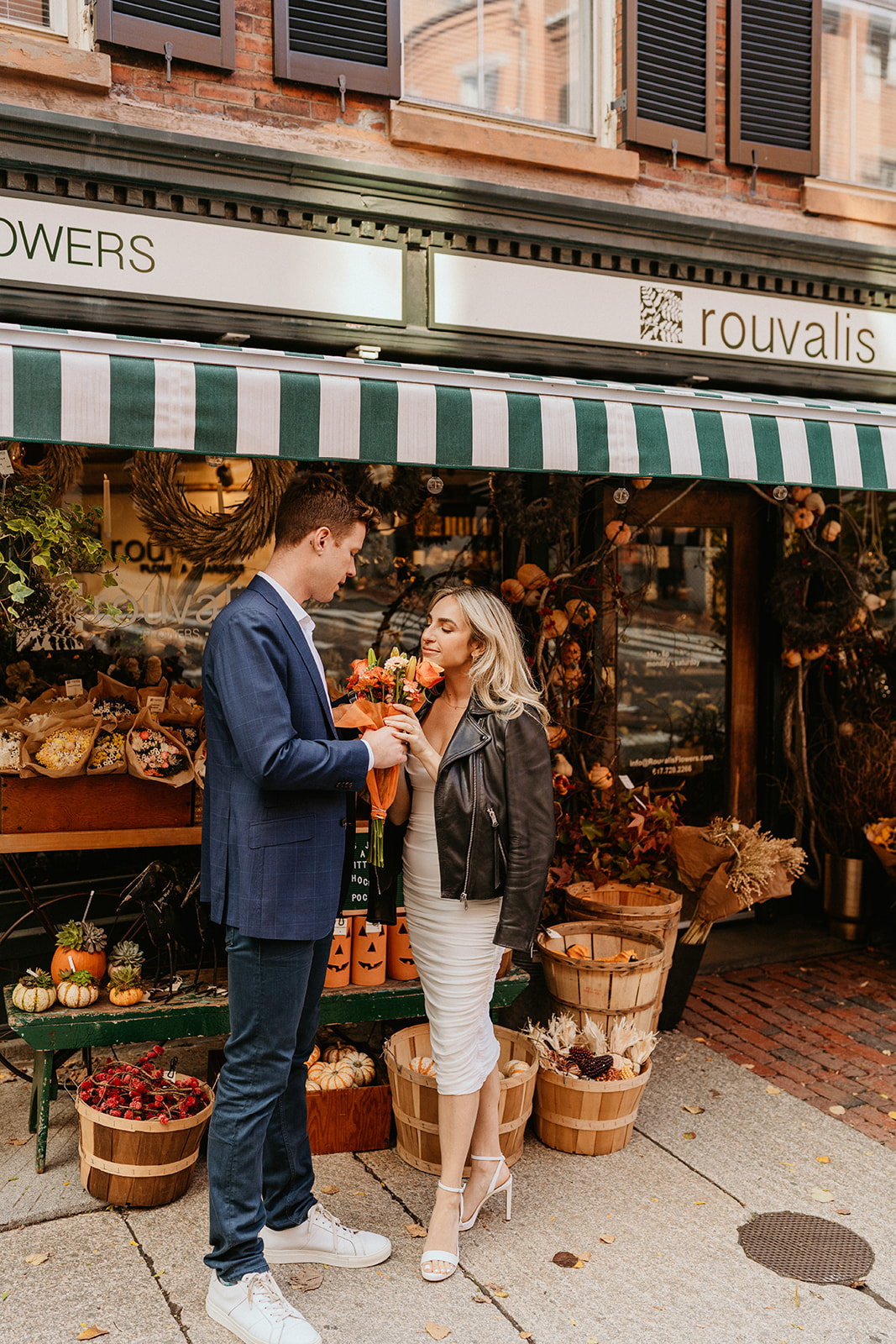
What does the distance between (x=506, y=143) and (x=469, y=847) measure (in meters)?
3.76

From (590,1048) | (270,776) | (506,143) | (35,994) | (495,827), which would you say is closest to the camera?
(270,776)

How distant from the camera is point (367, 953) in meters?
4.42

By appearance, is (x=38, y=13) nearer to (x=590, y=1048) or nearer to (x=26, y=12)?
(x=26, y=12)

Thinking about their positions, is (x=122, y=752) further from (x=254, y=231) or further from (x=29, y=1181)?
(x=254, y=231)

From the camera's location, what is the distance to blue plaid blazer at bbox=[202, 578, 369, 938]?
2.98m

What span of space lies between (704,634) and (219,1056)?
415cm

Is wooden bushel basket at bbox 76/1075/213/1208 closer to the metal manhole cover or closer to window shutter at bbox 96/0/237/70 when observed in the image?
the metal manhole cover

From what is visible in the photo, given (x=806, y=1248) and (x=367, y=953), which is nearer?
(x=806, y=1248)

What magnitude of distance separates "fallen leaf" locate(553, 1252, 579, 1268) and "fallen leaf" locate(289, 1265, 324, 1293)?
2.52ft

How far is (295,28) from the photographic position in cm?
507

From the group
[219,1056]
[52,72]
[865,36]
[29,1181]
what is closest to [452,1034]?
[219,1056]

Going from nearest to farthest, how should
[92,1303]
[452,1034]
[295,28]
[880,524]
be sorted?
[92,1303] < [452,1034] < [295,28] < [880,524]

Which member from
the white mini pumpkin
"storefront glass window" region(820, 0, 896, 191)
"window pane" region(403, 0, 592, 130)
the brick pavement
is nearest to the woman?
the white mini pumpkin

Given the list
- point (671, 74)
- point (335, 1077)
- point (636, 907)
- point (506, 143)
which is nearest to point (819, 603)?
point (636, 907)
